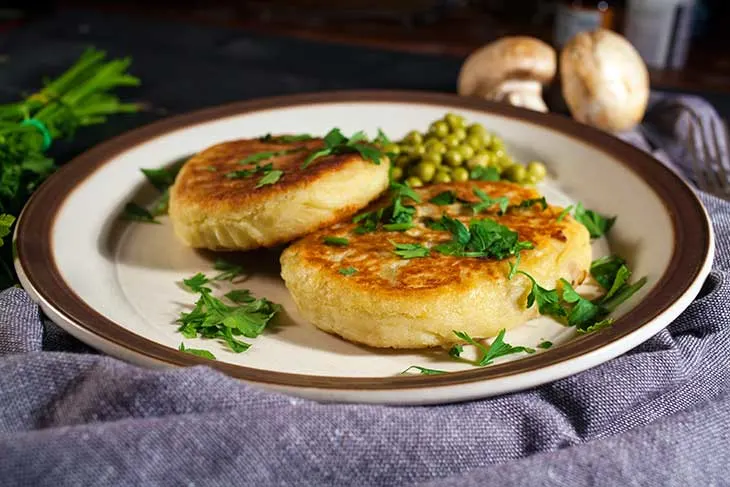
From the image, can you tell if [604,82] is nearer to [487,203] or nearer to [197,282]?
[487,203]

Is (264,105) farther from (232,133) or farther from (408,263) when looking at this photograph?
(408,263)

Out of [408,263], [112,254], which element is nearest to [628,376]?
[408,263]

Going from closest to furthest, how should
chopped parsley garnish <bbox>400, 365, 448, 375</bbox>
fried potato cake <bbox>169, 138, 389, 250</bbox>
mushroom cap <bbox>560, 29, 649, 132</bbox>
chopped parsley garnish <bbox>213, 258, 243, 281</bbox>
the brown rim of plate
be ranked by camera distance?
the brown rim of plate, chopped parsley garnish <bbox>400, 365, 448, 375</bbox>, fried potato cake <bbox>169, 138, 389, 250</bbox>, chopped parsley garnish <bbox>213, 258, 243, 281</bbox>, mushroom cap <bbox>560, 29, 649, 132</bbox>

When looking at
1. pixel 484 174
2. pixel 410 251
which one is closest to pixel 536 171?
pixel 484 174

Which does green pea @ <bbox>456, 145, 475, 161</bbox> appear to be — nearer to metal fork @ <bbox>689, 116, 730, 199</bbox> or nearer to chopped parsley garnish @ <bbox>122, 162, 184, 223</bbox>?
metal fork @ <bbox>689, 116, 730, 199</bbox>

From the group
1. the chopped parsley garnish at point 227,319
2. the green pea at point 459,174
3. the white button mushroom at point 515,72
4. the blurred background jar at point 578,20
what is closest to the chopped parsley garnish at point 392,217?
the chopped parsley garnish at point 227,319

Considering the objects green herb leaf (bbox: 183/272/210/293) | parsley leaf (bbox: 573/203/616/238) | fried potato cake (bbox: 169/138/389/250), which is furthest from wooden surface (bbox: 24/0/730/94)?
green herb leaf (bbox: 183/272/210/293)
